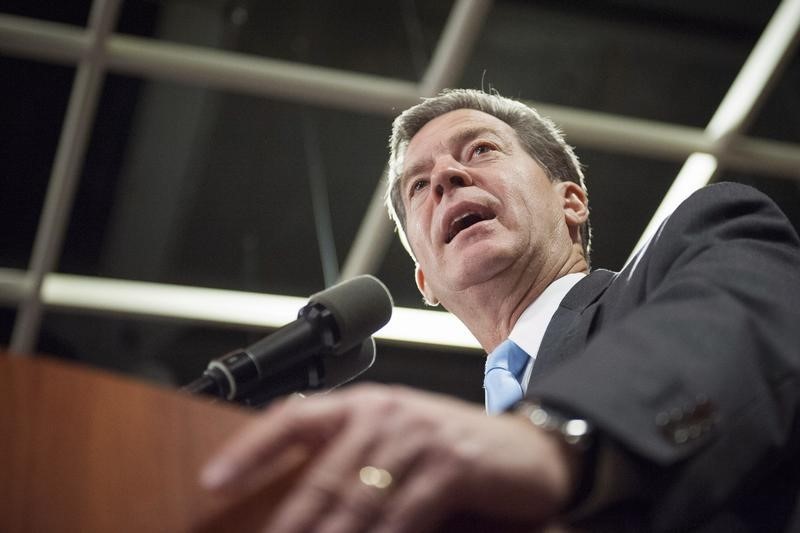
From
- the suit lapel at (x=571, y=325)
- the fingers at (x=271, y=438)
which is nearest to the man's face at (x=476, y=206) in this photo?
the suit lapel at (x=571, y=325)

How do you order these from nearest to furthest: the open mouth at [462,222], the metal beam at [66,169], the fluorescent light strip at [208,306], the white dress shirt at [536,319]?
the white dress shirt at [536,319] → the open mouth at [462,222] → the metal beam at [66,169] → the fluorescent light strip at [208,306]

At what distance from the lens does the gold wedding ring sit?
0.65 metres

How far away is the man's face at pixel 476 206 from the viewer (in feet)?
6.61

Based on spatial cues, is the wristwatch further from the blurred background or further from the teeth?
the blurred background

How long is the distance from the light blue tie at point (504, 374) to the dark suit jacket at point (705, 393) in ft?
1.88

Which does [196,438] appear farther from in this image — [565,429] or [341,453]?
[565,429]

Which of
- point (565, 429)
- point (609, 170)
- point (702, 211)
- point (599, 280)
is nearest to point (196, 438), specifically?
point (565, 429)

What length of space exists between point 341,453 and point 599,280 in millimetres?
1015

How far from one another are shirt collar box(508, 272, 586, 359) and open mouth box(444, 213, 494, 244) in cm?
22

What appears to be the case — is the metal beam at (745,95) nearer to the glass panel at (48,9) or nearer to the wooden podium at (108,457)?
the glass panel at (48,9)

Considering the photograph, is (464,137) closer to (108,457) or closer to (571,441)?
(571,441)

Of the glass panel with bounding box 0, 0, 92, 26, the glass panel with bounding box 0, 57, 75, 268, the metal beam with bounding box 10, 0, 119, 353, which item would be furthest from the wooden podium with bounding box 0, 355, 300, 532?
the glass panel with bounding box 0, 57, 75, 268

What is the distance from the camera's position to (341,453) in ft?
2.14

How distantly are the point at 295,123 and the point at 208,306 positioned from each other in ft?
3.73
